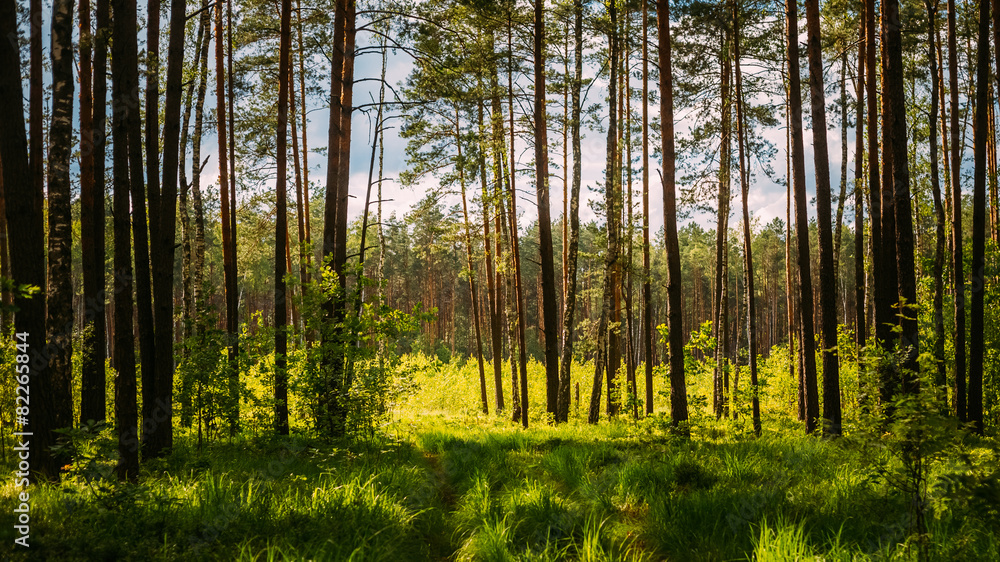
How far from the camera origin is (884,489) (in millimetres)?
4625

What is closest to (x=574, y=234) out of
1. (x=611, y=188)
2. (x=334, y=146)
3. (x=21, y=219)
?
(x=611, y=188)

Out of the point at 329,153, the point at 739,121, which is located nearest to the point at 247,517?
the point at 329,153

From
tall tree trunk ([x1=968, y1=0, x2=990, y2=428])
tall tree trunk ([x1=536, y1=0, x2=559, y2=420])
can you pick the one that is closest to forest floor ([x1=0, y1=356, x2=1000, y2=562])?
tall tree trunk ([x1=536, y1=0, x2=559, y2=420])

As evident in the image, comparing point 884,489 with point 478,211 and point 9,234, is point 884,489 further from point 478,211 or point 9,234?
point 478,211

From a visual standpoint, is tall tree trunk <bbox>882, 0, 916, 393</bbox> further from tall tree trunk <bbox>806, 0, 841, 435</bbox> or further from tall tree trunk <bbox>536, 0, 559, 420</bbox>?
tall tree trunk <bbox>536, 0, 559, 420</bbox>

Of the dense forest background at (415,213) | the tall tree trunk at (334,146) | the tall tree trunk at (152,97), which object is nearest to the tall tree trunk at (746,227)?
the dense forest background at (415,213)

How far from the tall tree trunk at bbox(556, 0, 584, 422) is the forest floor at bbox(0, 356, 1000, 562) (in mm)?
5698

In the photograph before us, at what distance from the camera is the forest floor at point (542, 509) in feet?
11.3

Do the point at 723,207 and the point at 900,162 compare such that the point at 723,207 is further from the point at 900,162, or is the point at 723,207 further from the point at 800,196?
the point at 900,162

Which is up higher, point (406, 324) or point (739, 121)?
point (739, 121)

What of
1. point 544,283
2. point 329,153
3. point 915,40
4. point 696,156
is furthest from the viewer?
point 696,156

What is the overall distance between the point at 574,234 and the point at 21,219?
1042 centimetres

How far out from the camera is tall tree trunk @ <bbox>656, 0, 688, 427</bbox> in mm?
8805

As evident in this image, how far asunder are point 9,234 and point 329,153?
4.93 meters
